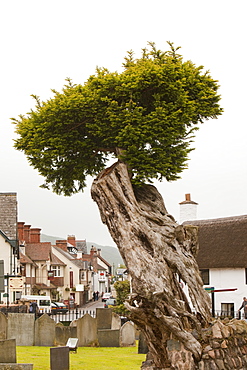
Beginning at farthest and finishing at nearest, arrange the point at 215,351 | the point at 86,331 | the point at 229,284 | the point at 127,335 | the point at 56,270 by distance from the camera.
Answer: the point at 56,270 → the point at 229,284 → the point at 127,335 → the point at 86,331 → the point at 215,351

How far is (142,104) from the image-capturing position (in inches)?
736

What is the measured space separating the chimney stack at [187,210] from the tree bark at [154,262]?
1173 inches

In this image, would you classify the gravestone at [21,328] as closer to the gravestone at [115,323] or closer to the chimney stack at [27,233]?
the gravestone at [115,323]

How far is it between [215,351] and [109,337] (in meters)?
12.3

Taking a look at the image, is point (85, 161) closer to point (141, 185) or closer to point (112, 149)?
point (112, 149)

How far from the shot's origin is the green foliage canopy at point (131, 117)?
17781mm

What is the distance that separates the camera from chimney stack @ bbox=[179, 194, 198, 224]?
159 ft

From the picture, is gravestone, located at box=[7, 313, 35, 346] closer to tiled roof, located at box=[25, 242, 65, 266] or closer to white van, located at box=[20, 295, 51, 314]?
white van, located at box=[20, 295, 51, 314]

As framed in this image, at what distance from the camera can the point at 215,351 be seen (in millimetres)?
16344

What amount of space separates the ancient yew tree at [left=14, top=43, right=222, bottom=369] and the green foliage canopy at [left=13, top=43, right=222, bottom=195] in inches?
1.3

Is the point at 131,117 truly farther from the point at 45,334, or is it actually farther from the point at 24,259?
the point at 24,259

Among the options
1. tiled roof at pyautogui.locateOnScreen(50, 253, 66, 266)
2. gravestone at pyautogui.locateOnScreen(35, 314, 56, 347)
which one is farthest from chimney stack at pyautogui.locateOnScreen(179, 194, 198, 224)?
tiled roof at pyautogui.locateOnScreen(50, 253, 66, 266)

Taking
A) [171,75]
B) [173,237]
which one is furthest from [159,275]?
[171,75]

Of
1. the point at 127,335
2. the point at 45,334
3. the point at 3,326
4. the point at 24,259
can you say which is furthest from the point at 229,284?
the point at 24,259
